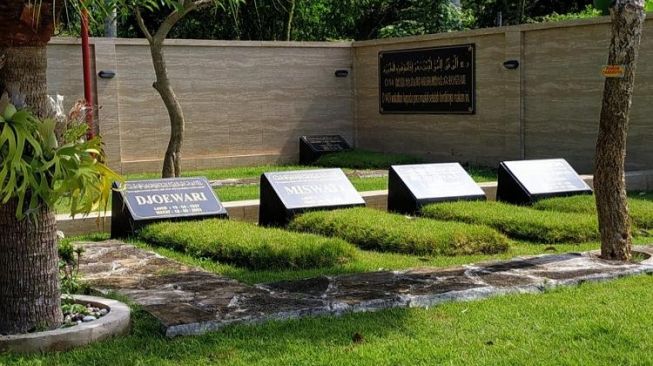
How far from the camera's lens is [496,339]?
5.63 m

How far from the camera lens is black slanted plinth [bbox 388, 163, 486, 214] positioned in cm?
1121

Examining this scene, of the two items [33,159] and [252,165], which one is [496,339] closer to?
[33,159]

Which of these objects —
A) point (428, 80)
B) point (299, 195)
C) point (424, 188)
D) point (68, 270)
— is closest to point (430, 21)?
point (428, 80)

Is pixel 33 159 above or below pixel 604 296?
above

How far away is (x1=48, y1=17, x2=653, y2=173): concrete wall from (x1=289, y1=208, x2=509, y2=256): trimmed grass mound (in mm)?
6246

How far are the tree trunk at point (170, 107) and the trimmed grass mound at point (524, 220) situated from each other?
141 inches

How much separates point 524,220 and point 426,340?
467 centimetres

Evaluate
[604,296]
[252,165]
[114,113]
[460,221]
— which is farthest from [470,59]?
[604,296]

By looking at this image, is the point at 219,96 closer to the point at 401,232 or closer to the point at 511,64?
the point at 511,64

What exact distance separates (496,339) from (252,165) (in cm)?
1367

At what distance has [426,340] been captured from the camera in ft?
18.3

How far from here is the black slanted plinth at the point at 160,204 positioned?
10.0 metres

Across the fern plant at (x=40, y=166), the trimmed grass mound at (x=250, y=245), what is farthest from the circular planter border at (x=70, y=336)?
the trimmed grass mound at (x=250, y=245)

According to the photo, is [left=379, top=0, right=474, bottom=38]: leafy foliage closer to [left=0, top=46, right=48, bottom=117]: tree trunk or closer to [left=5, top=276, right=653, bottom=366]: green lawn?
[left=5, top=276, right=653, bottom=366]: green lawn
